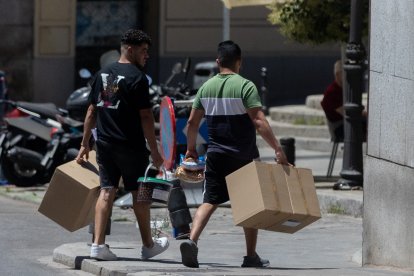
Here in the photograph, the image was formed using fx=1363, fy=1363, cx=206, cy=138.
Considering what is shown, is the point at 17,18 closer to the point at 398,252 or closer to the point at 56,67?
the point at 56,67

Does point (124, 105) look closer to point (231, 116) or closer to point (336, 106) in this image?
point (231, 116)

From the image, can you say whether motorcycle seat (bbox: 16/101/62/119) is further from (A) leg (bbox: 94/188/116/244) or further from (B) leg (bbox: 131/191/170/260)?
(A) leg (bbox: 94/188/116/244)

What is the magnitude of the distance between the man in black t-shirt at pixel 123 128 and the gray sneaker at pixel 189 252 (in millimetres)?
516

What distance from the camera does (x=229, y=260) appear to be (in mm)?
11250

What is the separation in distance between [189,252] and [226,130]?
964 millimetres

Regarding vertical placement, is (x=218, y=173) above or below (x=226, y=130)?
below

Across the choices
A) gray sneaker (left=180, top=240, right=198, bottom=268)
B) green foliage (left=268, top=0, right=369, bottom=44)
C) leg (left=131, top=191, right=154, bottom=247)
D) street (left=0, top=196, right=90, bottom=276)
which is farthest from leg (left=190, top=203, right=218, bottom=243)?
green foliage (left=268, top=0, right=369, bottom=44)

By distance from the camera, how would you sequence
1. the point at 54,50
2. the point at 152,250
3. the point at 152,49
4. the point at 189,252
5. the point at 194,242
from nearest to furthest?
the point at 189,252 < the point at 194,242 < the point at 152,250 < the point at 54,50 < the point at 152,49

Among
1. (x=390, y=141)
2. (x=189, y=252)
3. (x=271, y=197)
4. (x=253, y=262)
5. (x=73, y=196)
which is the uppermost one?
(x=390, y=141)

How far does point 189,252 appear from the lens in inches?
400

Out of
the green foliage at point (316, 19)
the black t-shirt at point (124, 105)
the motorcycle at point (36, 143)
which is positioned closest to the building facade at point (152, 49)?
the green foliage at point (316, 19)

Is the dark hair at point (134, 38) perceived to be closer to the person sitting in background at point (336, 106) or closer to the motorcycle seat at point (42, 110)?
the motorcycle seat at point (42, 110)

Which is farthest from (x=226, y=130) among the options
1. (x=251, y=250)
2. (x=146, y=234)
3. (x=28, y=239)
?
(x=28, y=239)

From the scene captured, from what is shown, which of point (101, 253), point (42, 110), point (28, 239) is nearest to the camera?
point (101, 253)
